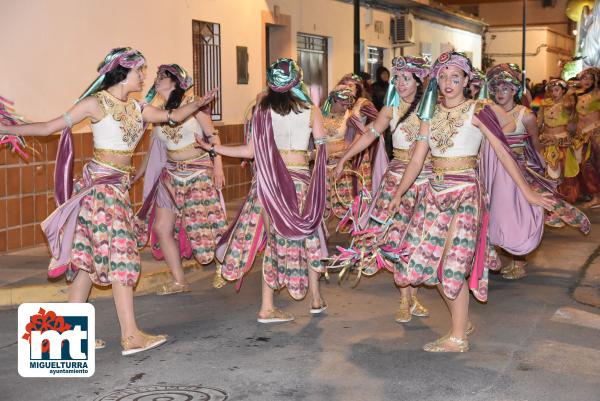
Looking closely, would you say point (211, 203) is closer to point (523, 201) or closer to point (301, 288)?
A: point (301, 288)

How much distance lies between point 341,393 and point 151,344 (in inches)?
65.3

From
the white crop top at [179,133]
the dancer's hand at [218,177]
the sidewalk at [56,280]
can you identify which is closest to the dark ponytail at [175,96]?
the white crop top at [179,133]

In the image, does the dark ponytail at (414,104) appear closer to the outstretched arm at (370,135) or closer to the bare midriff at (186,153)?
the outstretched arm at (370,135)

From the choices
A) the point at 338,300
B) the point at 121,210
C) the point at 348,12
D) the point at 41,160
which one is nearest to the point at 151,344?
the point at 121,210

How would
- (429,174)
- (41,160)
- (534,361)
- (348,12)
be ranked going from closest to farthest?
(534,361) → (429,174) → (41,160) → (348,12)

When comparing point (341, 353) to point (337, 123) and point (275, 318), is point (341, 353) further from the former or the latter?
point (337, 123)

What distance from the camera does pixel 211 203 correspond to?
9141 millimetres

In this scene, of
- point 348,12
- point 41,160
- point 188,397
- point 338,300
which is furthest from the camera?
point 348,12

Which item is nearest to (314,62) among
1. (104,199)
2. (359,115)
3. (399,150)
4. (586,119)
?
(586,119)

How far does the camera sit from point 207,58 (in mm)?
15695

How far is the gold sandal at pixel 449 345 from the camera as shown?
6.84 metres

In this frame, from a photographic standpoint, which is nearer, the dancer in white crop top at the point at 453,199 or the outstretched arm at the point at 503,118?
the dancer in white crop top at the point at 453,199

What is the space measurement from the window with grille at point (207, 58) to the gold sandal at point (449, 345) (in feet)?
29.7

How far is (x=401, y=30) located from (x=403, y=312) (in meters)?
18.1
